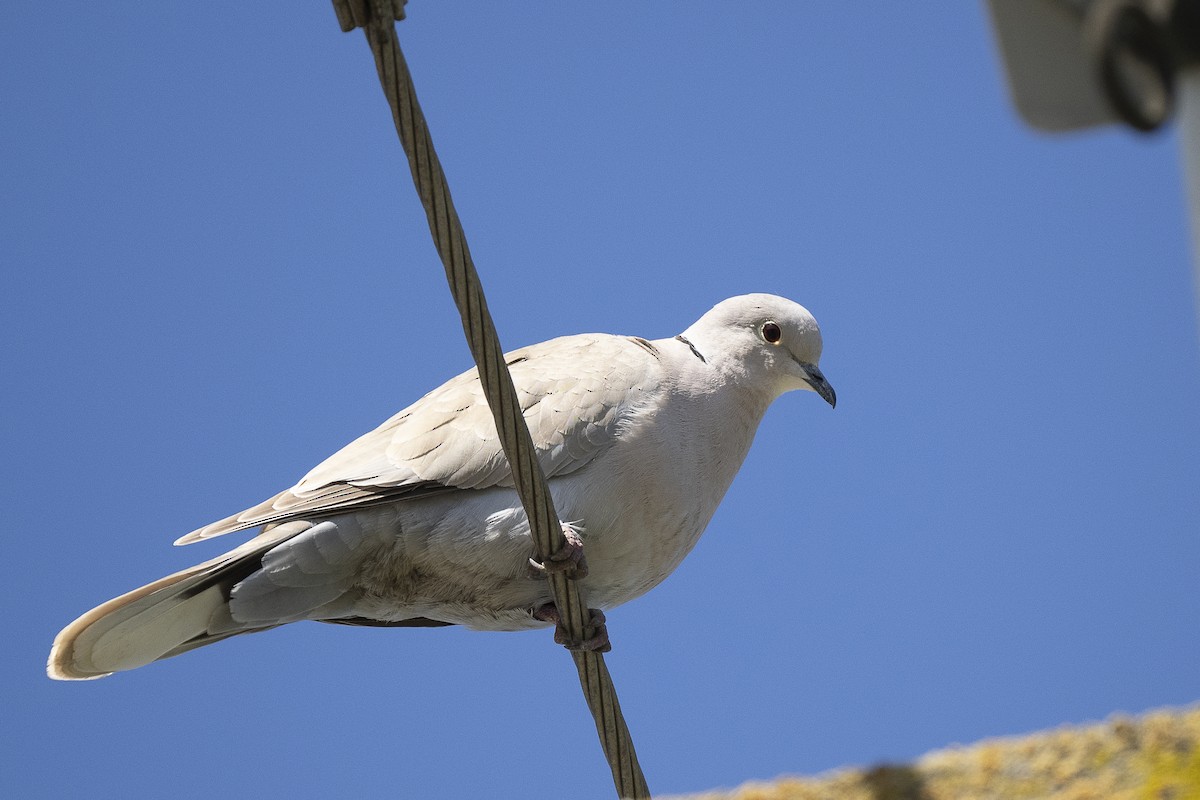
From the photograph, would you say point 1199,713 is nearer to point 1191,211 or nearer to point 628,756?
point 1191,211

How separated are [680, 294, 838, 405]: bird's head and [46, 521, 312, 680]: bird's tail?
2.02m

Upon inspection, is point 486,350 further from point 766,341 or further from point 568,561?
point 766,341

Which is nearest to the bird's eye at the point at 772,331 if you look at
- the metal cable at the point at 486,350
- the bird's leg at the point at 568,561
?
the bird's leg at the point at 568,561

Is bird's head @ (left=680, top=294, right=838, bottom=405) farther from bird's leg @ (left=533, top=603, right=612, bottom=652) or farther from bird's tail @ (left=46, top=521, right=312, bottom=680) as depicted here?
bird's tail @ (left=46, top=521, right=312, bottom=680)

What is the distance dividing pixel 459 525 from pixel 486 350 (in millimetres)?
1184

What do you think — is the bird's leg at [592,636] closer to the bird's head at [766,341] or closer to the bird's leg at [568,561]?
the bird's leg at [568,561]

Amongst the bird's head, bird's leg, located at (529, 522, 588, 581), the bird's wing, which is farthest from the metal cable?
the bird's head

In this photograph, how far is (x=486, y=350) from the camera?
382cm

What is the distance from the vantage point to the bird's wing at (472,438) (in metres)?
4.80

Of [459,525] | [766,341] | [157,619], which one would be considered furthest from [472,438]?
[766,341]

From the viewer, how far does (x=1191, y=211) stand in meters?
1.68

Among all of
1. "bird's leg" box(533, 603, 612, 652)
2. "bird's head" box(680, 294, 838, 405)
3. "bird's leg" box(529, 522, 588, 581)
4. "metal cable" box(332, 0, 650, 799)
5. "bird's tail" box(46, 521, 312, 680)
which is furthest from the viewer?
"bird's head" box(680, 294, 838, 405)

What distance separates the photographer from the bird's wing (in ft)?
15.8

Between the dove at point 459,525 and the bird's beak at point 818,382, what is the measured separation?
743 millimetres
